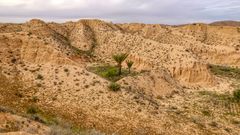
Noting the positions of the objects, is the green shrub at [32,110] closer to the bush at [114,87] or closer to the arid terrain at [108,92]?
the arid terrain at [108,92]

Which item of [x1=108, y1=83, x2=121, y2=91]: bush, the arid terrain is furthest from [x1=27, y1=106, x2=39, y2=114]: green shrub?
[x1=108, y1=83, x2=121, y2=91]: bush

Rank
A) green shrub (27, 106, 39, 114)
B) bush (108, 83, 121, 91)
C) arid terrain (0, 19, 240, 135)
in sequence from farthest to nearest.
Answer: bush (108, 83, 121, 91)
arid terrain (0, 19, 240, 135)
green shrub (27, 106, 39, 114)

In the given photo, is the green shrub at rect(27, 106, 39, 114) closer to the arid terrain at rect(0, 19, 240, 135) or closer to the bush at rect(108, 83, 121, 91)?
the arid terrain at rect(0, 19, 240, 135)

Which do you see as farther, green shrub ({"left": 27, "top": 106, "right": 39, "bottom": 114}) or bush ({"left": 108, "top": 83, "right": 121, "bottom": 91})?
bush ({"left": 108, "top": 83, "right": 121, "bottom": 91})

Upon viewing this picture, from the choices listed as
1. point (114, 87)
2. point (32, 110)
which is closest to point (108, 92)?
point (114, 87)

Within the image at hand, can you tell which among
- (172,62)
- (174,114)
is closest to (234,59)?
(172,62)

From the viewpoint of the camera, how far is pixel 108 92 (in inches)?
1195

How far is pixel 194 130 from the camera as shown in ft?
89.8

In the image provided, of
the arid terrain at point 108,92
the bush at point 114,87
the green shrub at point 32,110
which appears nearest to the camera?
the green shrub at point 32,110

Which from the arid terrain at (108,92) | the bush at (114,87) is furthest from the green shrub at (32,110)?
the bush at (114,87)

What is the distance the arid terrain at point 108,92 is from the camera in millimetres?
25875

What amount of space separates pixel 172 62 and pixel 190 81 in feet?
11.5

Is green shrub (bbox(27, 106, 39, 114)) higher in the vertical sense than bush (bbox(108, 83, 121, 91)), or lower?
lower

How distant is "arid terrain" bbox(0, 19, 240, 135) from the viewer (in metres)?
25.9
